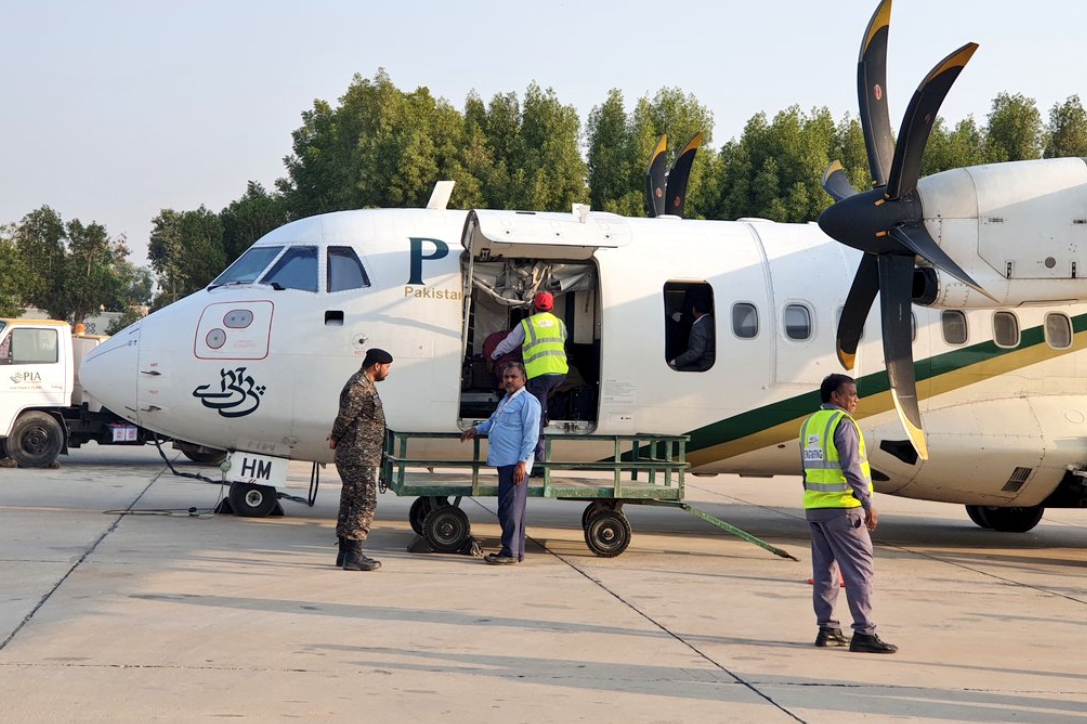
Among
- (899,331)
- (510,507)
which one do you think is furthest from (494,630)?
(899,331)

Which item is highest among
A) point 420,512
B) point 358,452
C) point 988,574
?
point 358,452

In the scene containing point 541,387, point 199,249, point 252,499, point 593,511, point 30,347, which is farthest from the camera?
point 199,249

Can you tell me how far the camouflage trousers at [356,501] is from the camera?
1124 centimetres

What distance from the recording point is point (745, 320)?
45.6 feet

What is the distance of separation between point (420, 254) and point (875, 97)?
515 centimetres

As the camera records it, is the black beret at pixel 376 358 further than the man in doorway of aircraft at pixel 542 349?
No

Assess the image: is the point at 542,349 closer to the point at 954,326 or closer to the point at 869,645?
the point at 954,326

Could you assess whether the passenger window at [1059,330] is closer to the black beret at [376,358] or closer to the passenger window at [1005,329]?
the passenger window at [1005,329]

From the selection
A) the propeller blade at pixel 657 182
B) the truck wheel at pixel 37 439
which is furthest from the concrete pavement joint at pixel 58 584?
the propeller blade at pixel 657 182

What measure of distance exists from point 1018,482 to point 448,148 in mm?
30740

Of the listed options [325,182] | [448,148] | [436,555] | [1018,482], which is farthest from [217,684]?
[325,182]

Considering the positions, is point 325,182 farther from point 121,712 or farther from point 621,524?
point 121,712

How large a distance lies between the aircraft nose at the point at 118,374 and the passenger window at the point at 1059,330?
1050 centimetres

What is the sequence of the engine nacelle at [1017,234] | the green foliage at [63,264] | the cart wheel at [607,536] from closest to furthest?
the engine nacelle at [1017,234], the cart wheel at [607,536], the green foliage at [63,264]
